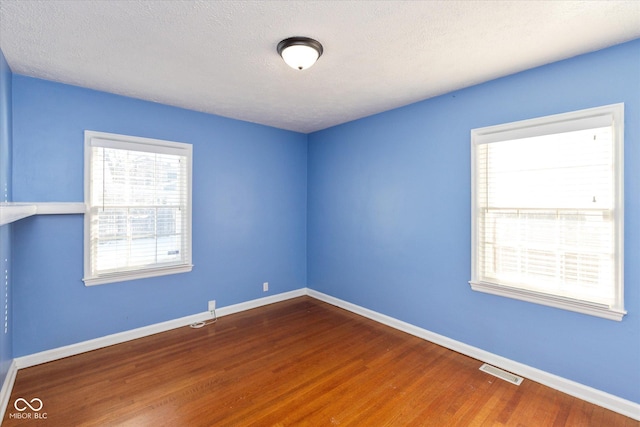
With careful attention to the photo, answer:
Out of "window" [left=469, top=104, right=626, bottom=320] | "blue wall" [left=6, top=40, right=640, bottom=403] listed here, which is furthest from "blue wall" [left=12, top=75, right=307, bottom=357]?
"window" [left=469, top=104, right=626, bottom=320]

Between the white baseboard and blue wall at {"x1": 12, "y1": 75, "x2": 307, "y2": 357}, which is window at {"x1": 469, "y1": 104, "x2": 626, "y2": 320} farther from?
blue wall at {"x1": 12, "y1": 75, "x2": 307, "y2": 357}

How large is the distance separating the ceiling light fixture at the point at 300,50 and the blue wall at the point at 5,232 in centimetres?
217

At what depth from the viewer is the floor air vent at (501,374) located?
2.49m

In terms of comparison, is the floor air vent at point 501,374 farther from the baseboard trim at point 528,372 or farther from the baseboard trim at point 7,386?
the baseboard trim at point 7,386

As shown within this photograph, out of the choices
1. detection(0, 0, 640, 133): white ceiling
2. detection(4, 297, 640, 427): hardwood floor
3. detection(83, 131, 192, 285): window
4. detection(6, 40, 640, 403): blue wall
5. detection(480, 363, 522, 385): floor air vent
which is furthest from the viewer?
detection(83, 131, 192, 285): window

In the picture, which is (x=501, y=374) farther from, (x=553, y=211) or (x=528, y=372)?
(x=553, y=211)

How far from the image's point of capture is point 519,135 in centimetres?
257

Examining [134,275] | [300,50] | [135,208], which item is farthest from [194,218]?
[300,50]

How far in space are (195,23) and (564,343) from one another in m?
3.62

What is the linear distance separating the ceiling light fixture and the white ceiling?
0.08 metres

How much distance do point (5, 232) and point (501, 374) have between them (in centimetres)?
431

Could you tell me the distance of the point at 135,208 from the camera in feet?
10.6

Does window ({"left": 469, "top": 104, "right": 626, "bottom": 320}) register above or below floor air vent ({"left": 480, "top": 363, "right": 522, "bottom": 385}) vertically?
above

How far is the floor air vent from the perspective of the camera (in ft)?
8.16
